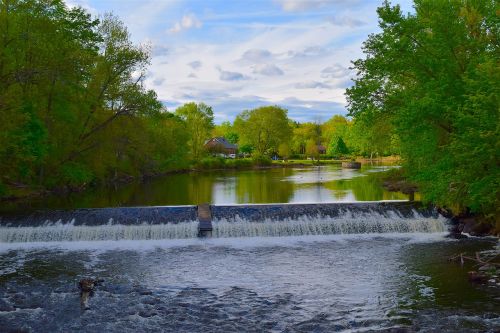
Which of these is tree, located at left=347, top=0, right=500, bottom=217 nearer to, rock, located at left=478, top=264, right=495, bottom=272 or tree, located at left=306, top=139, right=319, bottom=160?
rock, located at left=478, top=264, right=495, bottom=272

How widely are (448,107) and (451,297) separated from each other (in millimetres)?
11496

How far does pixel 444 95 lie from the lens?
25156 mm

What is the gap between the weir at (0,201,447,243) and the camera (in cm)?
2489

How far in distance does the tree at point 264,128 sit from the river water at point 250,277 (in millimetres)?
89016

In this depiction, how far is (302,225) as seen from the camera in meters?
25.9

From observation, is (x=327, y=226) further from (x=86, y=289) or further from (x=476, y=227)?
(x=86, y=289)

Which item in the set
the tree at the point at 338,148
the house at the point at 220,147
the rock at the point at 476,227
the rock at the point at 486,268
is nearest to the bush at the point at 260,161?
the house at the point at 220,147

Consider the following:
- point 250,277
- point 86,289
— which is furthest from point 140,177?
point 86,289

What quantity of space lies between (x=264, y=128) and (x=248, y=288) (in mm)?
100135

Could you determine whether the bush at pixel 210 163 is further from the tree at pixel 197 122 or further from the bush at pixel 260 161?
the bush at pixel 260 161

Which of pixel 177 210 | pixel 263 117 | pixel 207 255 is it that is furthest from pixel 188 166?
pixel 207 255

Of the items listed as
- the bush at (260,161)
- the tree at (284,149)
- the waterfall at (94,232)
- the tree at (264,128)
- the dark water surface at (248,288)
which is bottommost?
the dark water surface at (248,288)

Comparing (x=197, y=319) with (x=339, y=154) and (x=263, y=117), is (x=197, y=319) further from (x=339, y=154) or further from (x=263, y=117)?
(x=339, y=154)

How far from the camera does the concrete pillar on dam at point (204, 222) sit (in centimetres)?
2520
